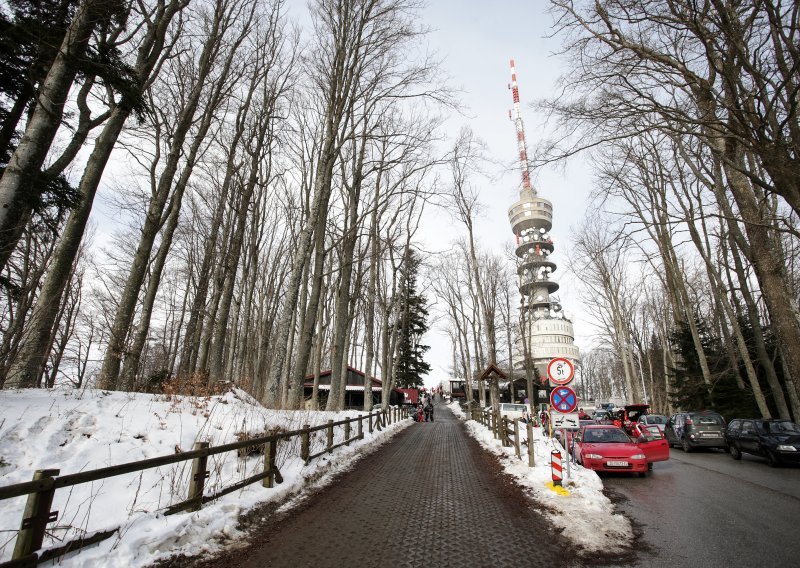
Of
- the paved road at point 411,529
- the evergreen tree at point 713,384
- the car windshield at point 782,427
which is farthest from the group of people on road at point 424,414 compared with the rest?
the paved road at point 411,529

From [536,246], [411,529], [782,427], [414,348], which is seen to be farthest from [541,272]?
[411,529]

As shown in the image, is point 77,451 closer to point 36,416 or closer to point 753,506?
point 36,416

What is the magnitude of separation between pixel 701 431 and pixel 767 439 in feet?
13.9

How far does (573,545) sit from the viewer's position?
4.75m

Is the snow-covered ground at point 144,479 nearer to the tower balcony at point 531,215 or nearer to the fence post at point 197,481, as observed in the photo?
the fence post at point 197,481

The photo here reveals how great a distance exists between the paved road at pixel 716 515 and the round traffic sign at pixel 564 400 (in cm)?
188

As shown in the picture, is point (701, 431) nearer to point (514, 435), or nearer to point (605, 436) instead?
point (605, 436)

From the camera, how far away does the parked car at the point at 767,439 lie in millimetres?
11062

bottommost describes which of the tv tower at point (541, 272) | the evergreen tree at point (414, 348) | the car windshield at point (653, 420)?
the car windshield at point (653, 420)

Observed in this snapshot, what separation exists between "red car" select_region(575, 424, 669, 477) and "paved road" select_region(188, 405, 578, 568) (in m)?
3.19

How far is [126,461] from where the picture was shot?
5.17 metres

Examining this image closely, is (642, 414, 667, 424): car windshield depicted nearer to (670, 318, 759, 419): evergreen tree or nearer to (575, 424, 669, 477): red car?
(670, 318, 759, 419): evergreen tree

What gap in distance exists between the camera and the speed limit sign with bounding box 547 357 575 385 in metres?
8.62

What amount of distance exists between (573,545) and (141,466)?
5.00 metres
